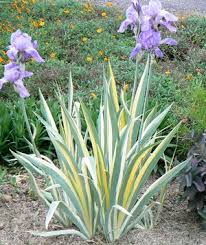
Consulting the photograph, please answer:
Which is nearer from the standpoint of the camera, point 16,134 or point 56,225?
point 56,225

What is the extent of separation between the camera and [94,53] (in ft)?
22.2

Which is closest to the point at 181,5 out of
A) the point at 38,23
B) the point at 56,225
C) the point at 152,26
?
the point at 38,23

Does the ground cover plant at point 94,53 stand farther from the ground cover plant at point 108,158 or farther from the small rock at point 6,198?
the ground cover plant at point 108,158

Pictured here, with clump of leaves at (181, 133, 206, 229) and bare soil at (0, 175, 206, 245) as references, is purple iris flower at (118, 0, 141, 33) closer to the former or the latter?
clump of leaves at (181, 133, 206, 229)

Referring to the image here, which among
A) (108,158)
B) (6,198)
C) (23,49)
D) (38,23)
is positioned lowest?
(38,23)

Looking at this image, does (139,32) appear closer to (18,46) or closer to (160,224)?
(18,46)

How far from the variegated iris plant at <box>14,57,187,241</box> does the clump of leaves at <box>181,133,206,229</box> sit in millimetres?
196

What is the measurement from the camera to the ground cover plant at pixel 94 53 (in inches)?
213

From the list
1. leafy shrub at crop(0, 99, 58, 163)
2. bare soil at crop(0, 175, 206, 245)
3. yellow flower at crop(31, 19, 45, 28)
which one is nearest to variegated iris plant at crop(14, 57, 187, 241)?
bare soil at crop(0, 175, 206, 245)

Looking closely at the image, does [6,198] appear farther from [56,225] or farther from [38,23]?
[38,23]

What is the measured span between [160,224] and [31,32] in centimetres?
437

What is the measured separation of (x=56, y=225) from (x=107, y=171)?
60 cm

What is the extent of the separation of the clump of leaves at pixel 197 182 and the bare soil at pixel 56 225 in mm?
137

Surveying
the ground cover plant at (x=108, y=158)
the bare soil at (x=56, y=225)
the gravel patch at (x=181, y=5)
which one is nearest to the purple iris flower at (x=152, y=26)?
the ground cover plant at (x=108, y=158)
